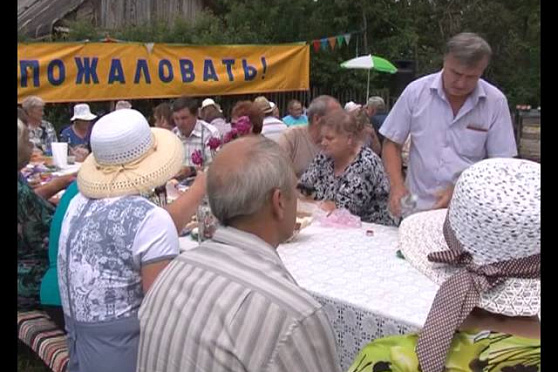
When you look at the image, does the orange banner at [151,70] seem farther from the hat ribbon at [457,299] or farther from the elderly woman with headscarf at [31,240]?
A: the hat ribbon at [457,299]

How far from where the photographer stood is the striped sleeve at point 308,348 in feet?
4.28

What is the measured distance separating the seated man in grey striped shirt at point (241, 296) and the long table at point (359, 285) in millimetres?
702

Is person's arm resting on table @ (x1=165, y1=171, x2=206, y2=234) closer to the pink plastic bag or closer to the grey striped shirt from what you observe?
the pink plastic bag

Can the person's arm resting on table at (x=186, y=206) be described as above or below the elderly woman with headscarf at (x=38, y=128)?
above

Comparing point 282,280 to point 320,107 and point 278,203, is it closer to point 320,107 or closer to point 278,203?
point 278,203

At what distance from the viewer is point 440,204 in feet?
10.3

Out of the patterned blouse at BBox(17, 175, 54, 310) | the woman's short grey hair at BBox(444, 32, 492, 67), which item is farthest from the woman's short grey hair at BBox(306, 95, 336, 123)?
the patterned blouse at BBox(17, 175, 54, 310)

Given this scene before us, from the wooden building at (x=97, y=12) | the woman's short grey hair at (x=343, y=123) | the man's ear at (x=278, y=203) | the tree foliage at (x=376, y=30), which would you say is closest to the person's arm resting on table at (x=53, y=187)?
the woman's short grey hair at (x=343, y=123)

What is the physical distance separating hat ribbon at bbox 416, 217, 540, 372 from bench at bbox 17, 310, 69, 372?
1896mm

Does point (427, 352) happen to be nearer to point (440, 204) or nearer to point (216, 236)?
point (216, 236)

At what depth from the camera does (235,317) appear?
1.32 meters

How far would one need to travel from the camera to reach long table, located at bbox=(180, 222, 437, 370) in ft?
6.80

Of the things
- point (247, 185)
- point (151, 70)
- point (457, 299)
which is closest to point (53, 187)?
point (247, 185)
